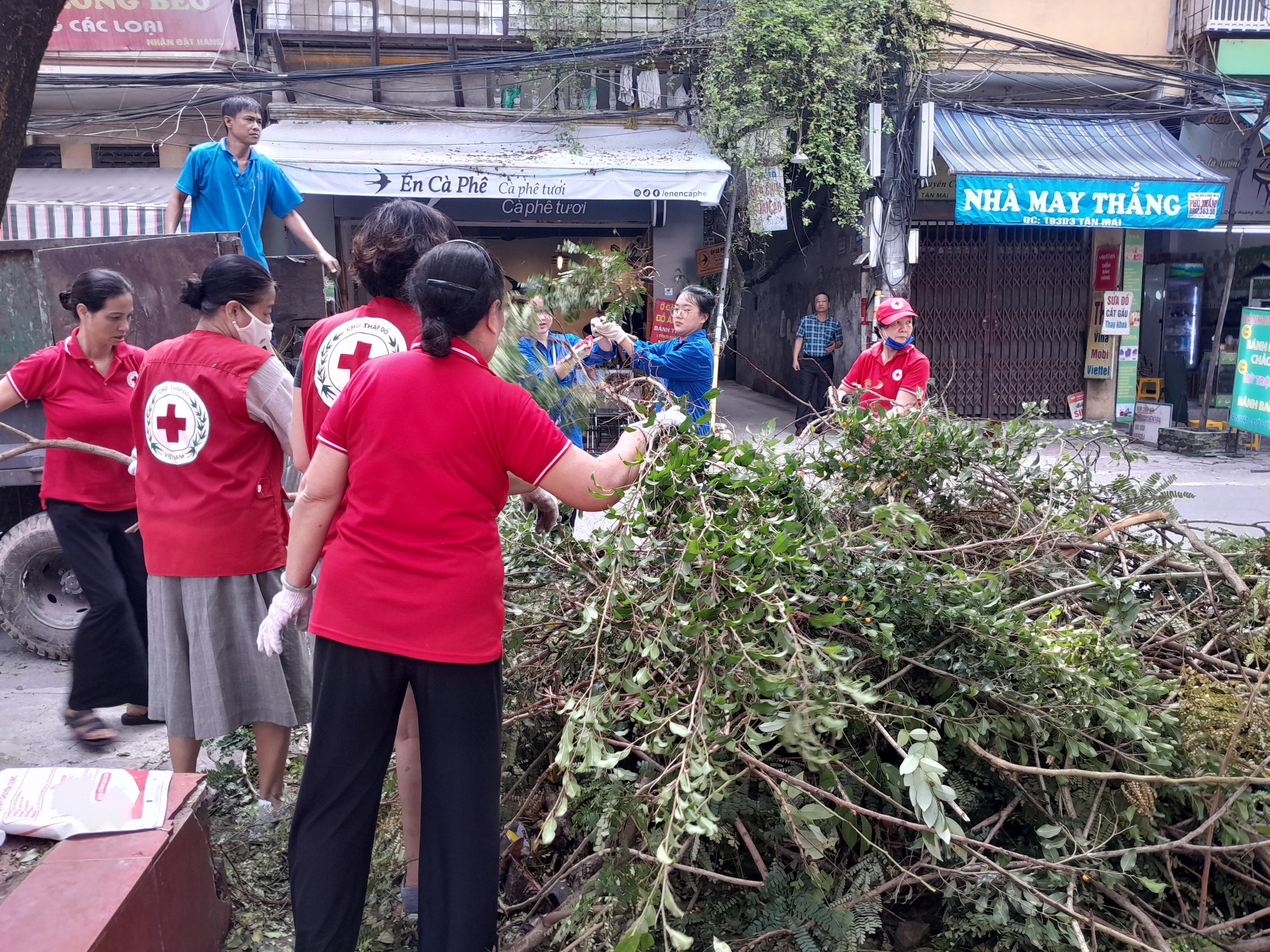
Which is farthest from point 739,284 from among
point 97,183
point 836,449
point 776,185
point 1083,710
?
point 1083,710

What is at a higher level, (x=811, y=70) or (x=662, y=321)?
(x=811, y=70)

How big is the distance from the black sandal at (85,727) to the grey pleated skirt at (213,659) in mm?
1022

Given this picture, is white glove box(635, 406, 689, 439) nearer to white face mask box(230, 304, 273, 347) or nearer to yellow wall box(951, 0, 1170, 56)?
white face mask box(230, 304, 273, 347)

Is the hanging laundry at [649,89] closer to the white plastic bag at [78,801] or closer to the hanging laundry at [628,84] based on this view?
the hanging laundry at [628,84]

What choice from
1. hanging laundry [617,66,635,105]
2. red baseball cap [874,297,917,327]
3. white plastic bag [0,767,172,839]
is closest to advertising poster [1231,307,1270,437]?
red baseball cap [874,297,917,327]

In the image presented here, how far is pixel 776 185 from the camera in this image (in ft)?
36.9

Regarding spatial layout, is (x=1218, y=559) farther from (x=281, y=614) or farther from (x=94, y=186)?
(x=94, y=186)

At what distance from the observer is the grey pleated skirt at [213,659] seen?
301cm

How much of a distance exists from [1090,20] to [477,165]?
25.7 ft

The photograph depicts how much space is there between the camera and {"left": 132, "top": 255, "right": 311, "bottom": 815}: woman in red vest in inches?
117

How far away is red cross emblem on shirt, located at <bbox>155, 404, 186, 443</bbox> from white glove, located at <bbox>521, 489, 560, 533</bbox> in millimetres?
1106

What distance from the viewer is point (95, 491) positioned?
3.79m

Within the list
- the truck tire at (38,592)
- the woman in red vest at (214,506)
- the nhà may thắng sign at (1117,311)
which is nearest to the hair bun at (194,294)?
the woman in red vest at (214,506)

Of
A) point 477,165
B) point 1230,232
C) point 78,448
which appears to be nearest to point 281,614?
point 78,448
